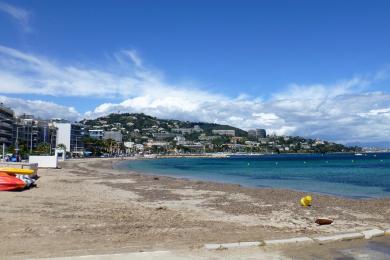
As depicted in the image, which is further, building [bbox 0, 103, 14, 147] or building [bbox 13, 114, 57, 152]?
building [bbox 13, 114, 57, 152]

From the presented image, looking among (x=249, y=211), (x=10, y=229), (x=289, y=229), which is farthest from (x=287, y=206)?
(x=10, y=229)

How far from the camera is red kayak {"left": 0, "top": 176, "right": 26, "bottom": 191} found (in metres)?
24.0

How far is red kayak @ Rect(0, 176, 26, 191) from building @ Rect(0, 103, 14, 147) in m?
116

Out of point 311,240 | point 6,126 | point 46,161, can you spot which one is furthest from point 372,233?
point 6,126

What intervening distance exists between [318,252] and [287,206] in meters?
12.2

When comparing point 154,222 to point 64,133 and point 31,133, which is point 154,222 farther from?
point 64,133

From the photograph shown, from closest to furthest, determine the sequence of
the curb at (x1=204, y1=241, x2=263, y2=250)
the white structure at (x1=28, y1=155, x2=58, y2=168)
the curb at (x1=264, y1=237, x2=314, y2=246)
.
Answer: the curb at (x1=204, y1=241, x2=263, y2=250)
the curb at (x1=264, y1=237, x2=314, y2=246)
the white structure at (x1=28, y1=155, x2=58, y2=168)

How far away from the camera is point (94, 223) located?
1478 cm

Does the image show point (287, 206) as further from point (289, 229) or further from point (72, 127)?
point (72, 127)

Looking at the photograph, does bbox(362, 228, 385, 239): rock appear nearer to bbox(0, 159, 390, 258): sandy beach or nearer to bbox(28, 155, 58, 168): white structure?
bbox(0, 159, 390, 258): sandy beach

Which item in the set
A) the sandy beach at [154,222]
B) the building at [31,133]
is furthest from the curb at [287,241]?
the building at [31,133]

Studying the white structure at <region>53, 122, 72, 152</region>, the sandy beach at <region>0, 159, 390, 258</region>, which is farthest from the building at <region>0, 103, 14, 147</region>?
the sandy beach at <region>0, 159, 390, 258</region>

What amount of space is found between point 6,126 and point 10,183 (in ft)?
413

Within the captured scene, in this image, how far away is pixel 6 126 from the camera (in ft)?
460
